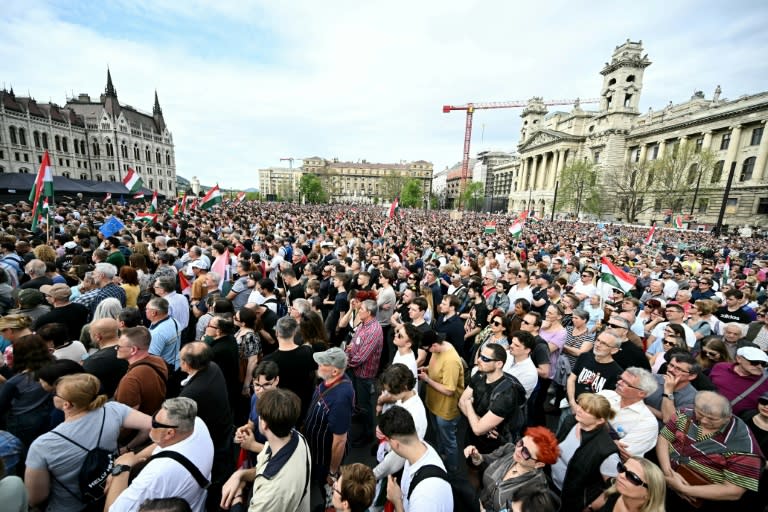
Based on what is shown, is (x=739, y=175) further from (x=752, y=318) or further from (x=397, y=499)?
(x=397, y=499)

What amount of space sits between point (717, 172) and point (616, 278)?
4649cm

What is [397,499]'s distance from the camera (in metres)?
2.15

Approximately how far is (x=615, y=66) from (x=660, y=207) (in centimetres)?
2729

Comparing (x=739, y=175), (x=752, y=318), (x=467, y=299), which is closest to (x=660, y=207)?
(x=739, y=175)

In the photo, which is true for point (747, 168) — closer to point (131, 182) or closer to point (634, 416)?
point (634, 416)

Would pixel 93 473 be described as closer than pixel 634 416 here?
Yes

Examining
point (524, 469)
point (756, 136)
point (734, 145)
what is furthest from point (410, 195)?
point (524, 469)

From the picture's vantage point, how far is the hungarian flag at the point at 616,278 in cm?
572

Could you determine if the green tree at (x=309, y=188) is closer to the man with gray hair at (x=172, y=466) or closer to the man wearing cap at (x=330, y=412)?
the man wearing cap at (x=330, y=412)

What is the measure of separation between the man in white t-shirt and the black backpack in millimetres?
1819

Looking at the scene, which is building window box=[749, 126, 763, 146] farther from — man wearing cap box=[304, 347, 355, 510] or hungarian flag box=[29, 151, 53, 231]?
hungarian flag box=[29, 151, 53, 231]

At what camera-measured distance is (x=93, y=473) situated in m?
2.08

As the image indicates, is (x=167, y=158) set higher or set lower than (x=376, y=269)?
higher

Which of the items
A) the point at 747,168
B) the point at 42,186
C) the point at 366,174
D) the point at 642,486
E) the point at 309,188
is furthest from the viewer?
the point at 366,174
